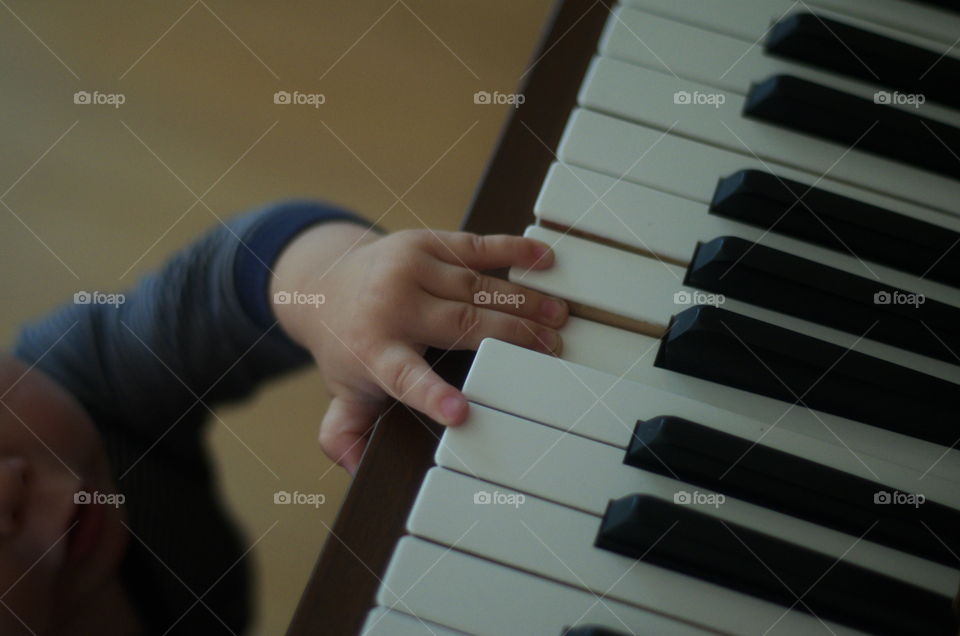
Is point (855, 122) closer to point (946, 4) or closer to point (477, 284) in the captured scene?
point (946, 4)

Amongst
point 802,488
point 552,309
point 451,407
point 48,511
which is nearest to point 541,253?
point 552,309

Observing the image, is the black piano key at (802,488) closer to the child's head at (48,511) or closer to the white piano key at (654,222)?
the white piano key at (654,222)

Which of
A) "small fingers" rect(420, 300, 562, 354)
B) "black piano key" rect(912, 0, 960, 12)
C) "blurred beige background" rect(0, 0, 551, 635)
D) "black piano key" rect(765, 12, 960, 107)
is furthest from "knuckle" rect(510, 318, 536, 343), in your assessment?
"blurred beige background" rect(0, 0, 551, 635)

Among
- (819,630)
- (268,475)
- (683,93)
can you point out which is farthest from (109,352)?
(819,630)

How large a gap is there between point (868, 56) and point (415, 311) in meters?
0.45

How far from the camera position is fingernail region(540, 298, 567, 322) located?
70 cm

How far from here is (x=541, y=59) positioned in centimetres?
82

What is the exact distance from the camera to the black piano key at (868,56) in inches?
30.2

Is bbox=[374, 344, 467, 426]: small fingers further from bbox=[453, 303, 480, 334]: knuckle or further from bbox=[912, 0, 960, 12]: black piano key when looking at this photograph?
bbox=[912, 0, 960, 12]: black piano key

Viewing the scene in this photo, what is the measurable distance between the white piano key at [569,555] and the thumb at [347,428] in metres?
0.41

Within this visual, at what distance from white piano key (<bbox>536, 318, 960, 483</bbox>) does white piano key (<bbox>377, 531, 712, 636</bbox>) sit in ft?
0.54

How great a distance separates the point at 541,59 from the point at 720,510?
432mm

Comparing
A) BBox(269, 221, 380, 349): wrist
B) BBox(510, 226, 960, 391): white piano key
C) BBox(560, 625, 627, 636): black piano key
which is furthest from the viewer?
BBox(269, 221, 380, 349): wrist

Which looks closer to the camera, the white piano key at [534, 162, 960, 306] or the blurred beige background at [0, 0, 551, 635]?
the white piano key at [534, 162, 960, 306]
